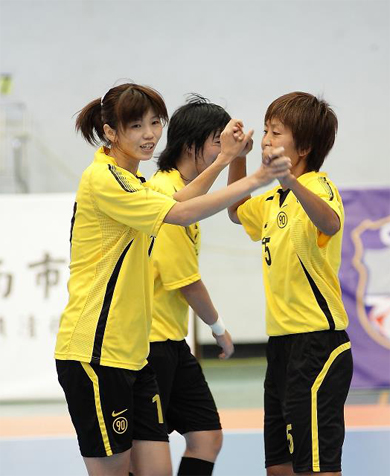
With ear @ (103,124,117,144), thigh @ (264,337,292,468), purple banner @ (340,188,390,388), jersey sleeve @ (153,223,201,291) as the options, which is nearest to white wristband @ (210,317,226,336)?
jersey sleeve @ (153,223,201,291)

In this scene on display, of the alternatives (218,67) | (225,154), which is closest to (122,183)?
(225,154)

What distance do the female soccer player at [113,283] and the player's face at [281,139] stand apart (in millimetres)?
161

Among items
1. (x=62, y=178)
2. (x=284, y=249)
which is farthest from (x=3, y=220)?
(x=284, y=249)

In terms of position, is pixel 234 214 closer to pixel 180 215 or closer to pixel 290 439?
pixel 180 215

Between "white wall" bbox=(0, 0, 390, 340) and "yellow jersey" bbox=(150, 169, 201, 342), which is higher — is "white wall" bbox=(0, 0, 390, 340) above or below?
above

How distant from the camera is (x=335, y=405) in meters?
3.03

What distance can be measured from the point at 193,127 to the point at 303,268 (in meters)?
0.83

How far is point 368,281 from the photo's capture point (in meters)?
6.85

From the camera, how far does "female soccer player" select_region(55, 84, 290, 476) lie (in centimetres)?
285

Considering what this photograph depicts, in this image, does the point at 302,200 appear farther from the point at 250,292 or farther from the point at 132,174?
the point at 250,292

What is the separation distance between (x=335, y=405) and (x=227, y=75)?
19.9ft

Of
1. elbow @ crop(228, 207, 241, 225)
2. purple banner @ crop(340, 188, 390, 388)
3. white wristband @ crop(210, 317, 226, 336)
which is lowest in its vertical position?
purple banner @ crop(340, 188, 390, 388)

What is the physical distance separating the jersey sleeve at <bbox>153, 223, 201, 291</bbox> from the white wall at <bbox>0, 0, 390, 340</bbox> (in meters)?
5.24

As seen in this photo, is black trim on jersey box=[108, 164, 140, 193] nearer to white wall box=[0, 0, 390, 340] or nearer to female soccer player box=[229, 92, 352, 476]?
female soccer player box=[229, 92, 352, 476]
